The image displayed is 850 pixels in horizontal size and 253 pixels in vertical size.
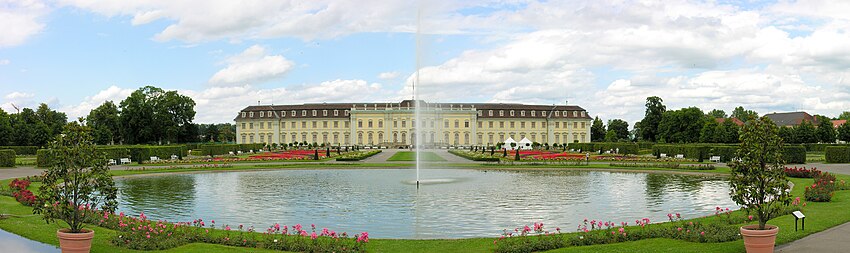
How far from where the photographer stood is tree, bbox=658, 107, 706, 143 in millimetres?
71250

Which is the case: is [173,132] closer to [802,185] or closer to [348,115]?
[348,115]

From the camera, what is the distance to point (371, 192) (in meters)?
20.0

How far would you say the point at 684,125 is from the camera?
235 ft

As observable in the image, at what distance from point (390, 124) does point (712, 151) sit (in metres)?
63.7

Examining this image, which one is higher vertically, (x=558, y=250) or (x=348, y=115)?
(x=348, y=115)

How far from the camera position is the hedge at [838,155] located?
36.6 m

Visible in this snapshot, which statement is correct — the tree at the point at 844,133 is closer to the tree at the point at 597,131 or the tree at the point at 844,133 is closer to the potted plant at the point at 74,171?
the tree at the point at 597,131

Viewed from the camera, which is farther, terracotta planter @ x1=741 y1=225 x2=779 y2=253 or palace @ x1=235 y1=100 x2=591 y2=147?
palace @ x1=235 y1=100 x2=591 y2=147

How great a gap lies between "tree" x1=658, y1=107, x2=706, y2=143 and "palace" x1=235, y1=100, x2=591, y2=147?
90.6 ft

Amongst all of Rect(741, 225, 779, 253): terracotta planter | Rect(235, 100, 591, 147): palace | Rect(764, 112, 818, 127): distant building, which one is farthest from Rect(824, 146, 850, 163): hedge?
Rect(764, 112, 818, 127): distant building

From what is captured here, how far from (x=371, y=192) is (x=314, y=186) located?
121 inches

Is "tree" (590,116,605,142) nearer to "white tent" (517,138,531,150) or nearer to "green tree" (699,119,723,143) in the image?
"white tent" (517,138,531,150)

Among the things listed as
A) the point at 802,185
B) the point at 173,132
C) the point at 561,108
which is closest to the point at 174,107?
the point at 173,132

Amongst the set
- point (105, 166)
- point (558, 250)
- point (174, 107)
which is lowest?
point (558, 250)
